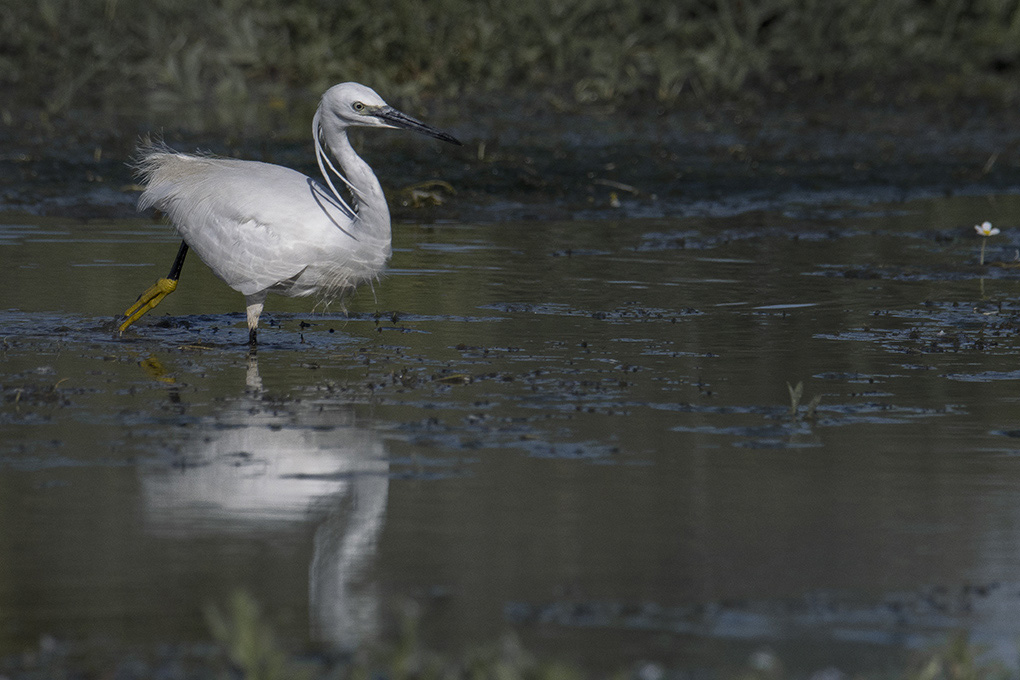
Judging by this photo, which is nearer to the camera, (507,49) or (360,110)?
(360,110)

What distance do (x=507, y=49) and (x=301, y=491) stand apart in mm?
12750

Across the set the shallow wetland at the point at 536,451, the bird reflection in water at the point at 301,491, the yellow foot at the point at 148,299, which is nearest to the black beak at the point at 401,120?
the shallow wetland at the point at 536,451

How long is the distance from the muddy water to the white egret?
1.21 ft

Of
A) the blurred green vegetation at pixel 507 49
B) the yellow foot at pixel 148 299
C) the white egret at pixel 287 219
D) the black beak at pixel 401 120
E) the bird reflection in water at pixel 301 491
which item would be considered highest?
the blurred green vegetation at pixel 507 49

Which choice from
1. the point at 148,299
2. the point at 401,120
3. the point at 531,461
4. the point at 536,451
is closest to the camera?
the point at 531,461

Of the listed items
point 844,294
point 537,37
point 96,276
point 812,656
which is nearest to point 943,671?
point 812,656

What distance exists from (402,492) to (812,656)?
5.52 feet

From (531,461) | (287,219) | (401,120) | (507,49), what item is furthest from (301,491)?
(507,49)

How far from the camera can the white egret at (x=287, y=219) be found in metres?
7.29

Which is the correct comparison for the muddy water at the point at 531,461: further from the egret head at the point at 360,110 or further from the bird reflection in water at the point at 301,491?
the egret head at the point at 360,110

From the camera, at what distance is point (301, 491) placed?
5027mm

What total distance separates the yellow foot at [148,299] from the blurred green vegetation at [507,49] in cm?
833

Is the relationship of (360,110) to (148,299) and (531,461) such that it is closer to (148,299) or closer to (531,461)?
(148,299)

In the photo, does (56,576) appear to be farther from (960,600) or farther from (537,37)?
(537,37)
